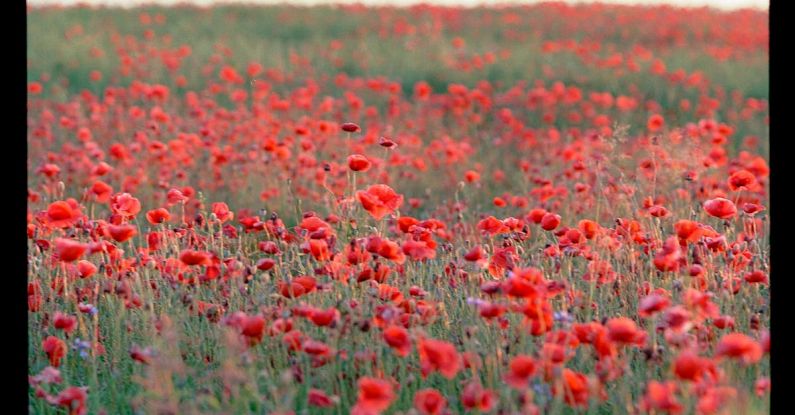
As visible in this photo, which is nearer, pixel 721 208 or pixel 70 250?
pixel 70 250

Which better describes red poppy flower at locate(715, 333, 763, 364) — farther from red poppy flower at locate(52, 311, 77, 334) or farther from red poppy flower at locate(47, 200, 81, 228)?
red poppy flower at locate(47, 200, 81, 228)

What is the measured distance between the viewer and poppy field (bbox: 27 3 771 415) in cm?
235

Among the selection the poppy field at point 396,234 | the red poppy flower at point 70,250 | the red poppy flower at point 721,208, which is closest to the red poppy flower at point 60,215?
the poppy field at point 396,234

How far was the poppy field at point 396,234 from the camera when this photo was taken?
235 centimetres

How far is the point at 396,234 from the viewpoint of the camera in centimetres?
397

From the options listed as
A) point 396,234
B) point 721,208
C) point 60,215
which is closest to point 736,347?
point 721,208

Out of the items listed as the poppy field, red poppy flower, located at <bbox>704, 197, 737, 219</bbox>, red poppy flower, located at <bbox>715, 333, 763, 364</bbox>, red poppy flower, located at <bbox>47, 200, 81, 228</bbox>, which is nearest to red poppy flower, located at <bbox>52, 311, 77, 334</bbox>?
the poppy field

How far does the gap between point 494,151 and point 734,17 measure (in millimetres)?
13172

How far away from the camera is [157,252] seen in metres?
3.85

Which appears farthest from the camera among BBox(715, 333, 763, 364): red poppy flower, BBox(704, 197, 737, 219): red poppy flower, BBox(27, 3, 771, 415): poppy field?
BBox(704, 197, 737, 219): red poppy flower

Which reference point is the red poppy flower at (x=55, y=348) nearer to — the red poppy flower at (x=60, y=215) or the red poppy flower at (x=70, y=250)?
the red poppy flower at (x=70, y=250)

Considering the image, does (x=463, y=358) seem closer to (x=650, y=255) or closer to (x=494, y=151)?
(x=650, y=255)

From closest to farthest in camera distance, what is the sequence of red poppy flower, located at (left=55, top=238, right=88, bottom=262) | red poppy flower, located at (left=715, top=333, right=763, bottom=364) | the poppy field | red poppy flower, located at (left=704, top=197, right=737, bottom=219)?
red poppy flower, located at (left=715, top=333, right=763, bottom=364)
the poppy field
red poppy flower, located at (left=55, top=238, right=88, bottom=262)
red poppy flower, located at (left=704, top=197, right=737, bottom=219)

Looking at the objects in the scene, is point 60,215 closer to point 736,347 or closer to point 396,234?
point 396,234
